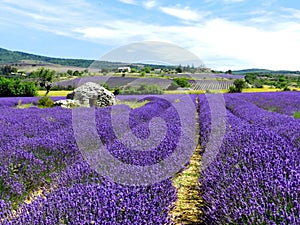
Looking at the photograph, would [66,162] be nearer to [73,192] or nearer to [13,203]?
[13,203]

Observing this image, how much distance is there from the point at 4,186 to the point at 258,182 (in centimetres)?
230

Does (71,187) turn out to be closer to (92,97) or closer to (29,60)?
(92,97)

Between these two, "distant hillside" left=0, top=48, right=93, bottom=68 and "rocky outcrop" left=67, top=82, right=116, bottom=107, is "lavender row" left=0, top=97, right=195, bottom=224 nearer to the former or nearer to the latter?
"rocky outcrop" left=67, top=82, right=116, bottom=107

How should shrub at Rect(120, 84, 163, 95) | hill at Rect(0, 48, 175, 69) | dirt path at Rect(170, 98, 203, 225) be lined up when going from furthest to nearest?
hill at Rect(0, 48, 175, 69)
shrub at Rect(120, 84, 163, 95)
dirt path at Rect(170, 98, 203, 225)

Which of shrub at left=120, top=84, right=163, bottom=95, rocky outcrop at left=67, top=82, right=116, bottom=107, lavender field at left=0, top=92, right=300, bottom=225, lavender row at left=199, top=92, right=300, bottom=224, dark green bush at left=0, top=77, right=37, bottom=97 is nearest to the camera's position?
lavender row at left=199, top=92, right=300, bottom=224

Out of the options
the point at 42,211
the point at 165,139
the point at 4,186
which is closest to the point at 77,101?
the point at 165,139

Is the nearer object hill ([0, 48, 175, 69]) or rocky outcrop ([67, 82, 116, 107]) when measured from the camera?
rocky outcrop ([67, 82, 116, 107])

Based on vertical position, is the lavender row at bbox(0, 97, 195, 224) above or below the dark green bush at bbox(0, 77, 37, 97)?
above

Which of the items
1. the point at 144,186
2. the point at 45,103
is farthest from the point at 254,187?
the point at 45,103

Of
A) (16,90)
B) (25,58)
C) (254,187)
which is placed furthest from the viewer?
(25,58)

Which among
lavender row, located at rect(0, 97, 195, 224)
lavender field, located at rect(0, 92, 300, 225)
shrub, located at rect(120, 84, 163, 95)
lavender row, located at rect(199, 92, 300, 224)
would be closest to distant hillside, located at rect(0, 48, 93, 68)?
shrub, located at rect(120, 84, 163, 95)

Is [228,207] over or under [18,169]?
over

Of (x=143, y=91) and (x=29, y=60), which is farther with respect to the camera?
(x=29, y=60)

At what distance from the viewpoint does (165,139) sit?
4.43 metres
